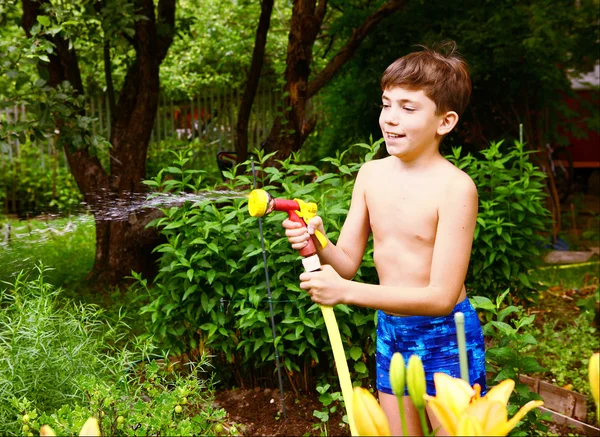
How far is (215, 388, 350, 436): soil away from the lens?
3295 millimetres

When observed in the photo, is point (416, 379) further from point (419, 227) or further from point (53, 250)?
point (53, 250)

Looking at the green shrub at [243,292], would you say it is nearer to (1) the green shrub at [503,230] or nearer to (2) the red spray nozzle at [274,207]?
(1) the green shrub at [503,230]

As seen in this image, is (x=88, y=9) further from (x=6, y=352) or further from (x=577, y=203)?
(x=577, y=203)

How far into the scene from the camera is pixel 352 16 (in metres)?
7.45

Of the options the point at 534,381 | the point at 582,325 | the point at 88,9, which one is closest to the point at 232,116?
the point at 88,9

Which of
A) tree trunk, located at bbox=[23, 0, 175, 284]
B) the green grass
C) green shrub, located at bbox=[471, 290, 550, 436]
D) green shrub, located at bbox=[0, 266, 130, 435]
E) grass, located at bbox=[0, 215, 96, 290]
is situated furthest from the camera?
the green grass

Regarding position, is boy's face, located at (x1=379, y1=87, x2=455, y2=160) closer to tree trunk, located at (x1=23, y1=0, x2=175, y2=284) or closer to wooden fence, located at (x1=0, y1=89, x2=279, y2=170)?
tree trunk, located at (x1=23, y1=0, x2=175, y2=284)

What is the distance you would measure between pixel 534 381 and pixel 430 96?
2372 mm

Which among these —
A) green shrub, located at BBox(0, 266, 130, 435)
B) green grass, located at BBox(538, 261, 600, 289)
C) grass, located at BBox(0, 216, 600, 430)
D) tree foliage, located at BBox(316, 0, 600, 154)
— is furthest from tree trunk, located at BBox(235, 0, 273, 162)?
green shrub, located at BBox(0, 266, 130, 435)

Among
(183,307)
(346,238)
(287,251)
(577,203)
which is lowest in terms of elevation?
(577,203)

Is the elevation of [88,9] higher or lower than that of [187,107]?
higher

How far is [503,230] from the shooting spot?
395cm

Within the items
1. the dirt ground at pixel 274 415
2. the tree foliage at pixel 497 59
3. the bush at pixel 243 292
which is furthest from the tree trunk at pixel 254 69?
the dirt ground at pixel 274 415

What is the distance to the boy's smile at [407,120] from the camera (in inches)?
75.2
